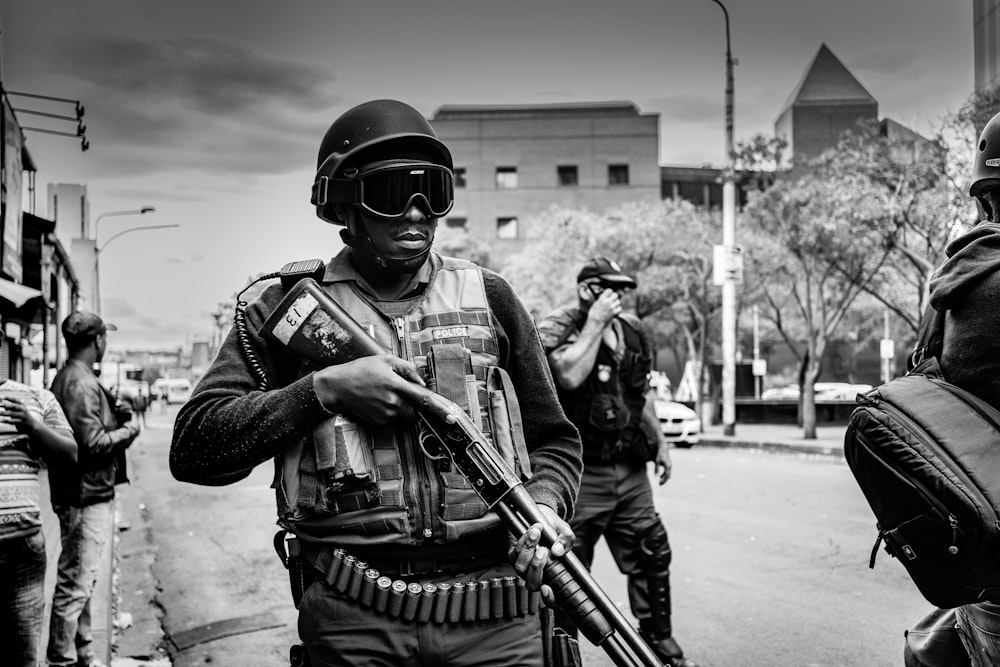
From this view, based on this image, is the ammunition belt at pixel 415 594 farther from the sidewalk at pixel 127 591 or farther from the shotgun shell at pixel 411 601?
the sidewalk at pixel 127 591

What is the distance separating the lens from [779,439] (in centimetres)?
2092

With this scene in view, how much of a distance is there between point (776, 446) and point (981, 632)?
17581 mm

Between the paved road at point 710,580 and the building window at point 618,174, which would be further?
the building window at point 618,174

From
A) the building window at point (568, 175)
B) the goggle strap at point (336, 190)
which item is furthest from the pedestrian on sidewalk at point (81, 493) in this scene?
the building window at point (568, 175)

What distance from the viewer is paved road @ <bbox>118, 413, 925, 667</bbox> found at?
17.6 feet

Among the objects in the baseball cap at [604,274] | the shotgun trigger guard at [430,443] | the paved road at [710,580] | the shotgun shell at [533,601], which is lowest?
the paved road at [710,580]

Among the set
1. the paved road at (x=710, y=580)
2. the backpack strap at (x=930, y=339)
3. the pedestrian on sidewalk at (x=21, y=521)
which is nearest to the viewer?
the backpack strap at (x=930, y=339)

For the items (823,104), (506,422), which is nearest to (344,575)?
(506,422)

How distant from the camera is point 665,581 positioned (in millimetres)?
4750

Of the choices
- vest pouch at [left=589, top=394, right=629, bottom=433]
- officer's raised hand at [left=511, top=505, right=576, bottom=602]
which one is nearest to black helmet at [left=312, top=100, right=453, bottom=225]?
officer's raised hand at [left=511, top=505, right=576, bottom=602]

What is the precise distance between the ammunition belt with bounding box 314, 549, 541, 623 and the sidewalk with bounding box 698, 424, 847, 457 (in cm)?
1488

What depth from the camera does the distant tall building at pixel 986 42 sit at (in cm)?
1570

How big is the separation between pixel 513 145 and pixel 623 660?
161ft

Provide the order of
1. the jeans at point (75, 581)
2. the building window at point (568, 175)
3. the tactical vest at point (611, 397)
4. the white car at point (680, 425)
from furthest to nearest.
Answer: the building window at point (568, 175)
the white car at point (680, 425)
the tactical vest at point (611, 397)
the jeans at point (75, 581)
